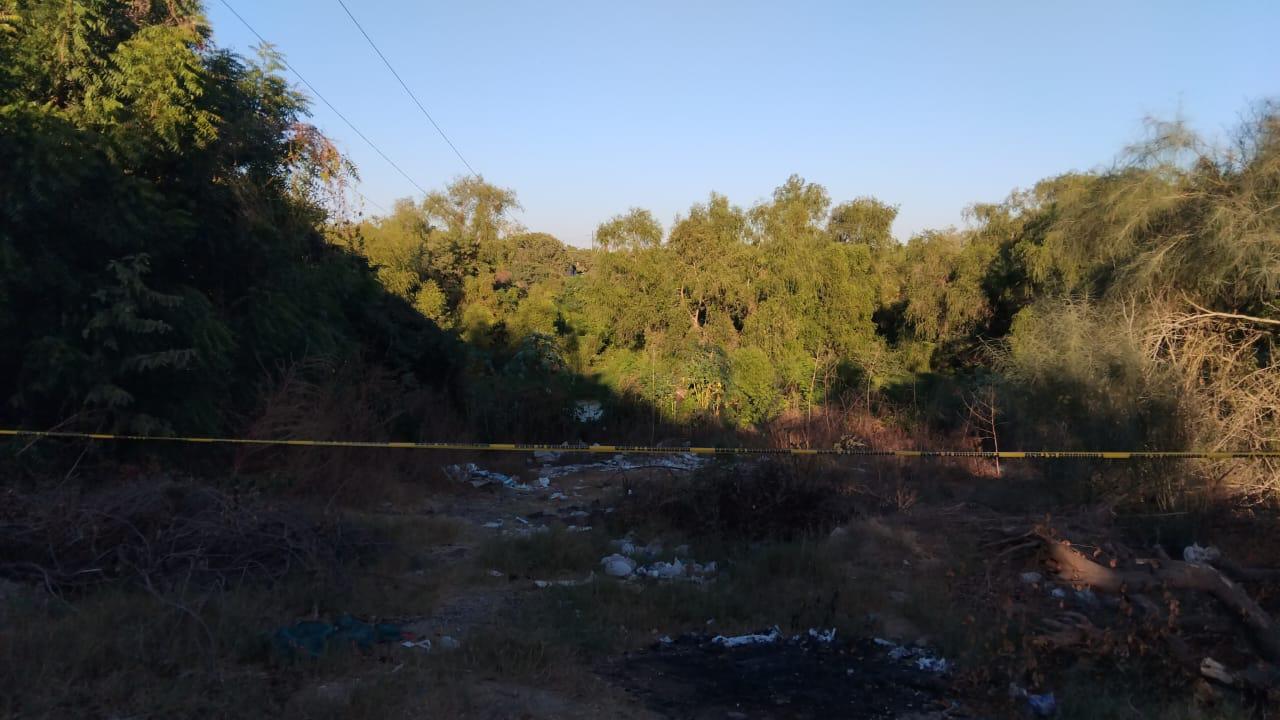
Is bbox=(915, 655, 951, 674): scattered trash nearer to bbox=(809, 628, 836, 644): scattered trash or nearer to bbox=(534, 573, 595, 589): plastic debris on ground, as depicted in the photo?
bbox=(809, 628, 836, 644): scattered trash

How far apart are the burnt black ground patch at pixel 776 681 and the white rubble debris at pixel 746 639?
0.19 feet

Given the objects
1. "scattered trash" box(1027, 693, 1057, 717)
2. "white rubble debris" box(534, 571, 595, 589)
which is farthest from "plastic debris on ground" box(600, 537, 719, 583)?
"scattered trash" box(1027, 693, 1057, 717)

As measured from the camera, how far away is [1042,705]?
5270mm

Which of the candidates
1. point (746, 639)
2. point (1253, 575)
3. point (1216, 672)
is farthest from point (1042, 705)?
point (1253, 575)

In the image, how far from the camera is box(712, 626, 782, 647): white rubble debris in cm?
650

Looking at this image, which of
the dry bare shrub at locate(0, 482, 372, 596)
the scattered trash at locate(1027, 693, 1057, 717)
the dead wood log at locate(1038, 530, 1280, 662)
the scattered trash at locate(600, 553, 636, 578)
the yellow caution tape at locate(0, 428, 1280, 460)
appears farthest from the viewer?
the scattered trash at locate(600, 553, 636, 578)

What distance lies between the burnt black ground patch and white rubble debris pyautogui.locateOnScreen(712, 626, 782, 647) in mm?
59

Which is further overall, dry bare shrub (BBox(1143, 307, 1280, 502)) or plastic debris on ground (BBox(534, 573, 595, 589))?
dry bare shrub (BBox(1143, 307, 1280, 502))

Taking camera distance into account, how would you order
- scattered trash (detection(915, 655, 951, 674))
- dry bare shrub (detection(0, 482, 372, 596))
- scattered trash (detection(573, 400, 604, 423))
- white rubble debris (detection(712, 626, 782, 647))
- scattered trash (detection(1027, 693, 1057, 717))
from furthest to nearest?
scattered trash (detection(573, 400, 604, 423)), dry bare shrub (detection(0, 482, 372, 596)), white rubble debris (detection(712, 626, 782, 647)), scattered trash (detection(915, 655, 951, 674)), scattered trash (detection(1027, 693, 1057, 717))

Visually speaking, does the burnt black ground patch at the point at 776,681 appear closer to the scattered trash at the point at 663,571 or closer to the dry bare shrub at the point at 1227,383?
the scattered trash at the point at 663,571

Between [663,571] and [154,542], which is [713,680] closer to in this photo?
[663,571]

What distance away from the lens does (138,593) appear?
6.71 m

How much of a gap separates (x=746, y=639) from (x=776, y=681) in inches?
32.6

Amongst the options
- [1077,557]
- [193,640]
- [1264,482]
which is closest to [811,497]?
[1077,557]
